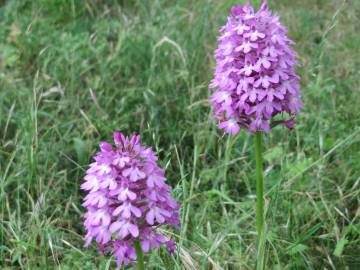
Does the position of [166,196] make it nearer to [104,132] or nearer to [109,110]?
[104,132]

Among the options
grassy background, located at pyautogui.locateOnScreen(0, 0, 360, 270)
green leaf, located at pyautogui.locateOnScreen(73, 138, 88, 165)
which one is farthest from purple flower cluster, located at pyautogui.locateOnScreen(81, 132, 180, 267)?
green leaf, located at pyautogui.locateOnScreen(73, 138, 88, 165)

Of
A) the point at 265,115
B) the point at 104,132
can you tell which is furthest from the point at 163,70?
the point at 265,115

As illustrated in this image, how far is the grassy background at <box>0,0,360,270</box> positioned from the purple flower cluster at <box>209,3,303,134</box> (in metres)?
0.32

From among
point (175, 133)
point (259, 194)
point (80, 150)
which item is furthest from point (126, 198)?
point (175, 133)

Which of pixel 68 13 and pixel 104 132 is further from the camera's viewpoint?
pixel 68 13

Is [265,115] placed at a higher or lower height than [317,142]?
higher

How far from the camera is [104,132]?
150 inches

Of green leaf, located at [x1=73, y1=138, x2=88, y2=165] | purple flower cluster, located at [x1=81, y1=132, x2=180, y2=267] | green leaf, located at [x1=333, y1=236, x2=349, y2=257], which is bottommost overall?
green leaf, located at [x1=73, y1=138, x2=88, y2=165]

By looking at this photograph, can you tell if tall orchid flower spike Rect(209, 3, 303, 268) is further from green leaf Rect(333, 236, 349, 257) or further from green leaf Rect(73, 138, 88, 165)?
green leaf Rect(73, 138, 88, 165)

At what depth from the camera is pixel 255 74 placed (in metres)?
2.32

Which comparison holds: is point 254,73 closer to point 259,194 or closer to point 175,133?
point 259,194

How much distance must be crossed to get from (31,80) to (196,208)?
1.73 m

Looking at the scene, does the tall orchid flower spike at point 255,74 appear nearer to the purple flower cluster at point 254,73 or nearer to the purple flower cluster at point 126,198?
the purple flower cluster at point 254,73

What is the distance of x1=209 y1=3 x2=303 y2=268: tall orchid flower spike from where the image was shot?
2.29 metres
